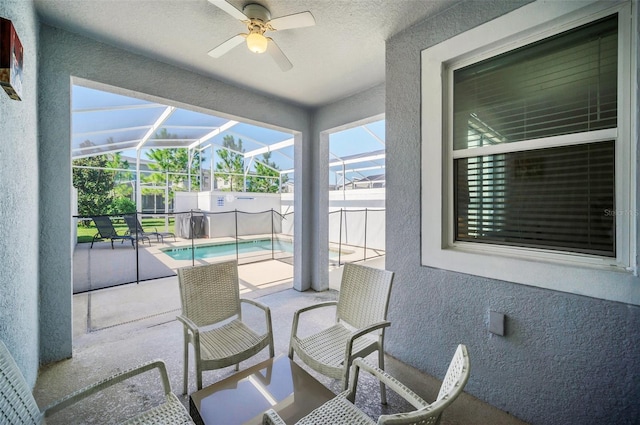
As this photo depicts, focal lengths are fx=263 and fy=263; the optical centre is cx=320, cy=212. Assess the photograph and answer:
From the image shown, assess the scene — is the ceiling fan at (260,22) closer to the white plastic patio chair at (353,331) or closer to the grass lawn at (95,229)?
the white plastic patio chair at (353,331)

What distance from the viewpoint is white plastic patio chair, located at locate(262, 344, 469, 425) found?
28.7 inches

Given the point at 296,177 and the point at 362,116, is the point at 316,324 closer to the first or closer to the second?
the point at 296,177

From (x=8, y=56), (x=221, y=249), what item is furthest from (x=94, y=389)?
(x=221, y=249)

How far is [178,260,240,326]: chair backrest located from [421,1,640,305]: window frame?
1.56 m

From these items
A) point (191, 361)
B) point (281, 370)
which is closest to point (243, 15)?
point (281, 370)

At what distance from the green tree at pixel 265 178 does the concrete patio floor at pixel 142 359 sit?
32.1ft

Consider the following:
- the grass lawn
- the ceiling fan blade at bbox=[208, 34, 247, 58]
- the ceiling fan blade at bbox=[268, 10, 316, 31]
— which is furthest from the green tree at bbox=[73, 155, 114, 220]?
the ceiling fan blade at bbox=[268, 10, 316, 31]

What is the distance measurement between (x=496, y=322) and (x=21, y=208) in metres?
3.07

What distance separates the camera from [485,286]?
178 cm

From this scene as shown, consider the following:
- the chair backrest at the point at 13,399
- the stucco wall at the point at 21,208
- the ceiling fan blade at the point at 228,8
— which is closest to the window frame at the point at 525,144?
the ceiling fan blade at the point at 228,8

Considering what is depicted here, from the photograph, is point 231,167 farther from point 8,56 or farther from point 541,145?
point 541,145

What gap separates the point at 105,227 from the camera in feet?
22.9

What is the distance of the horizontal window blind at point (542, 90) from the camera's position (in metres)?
1.45

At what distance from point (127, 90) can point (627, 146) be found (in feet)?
12.0
